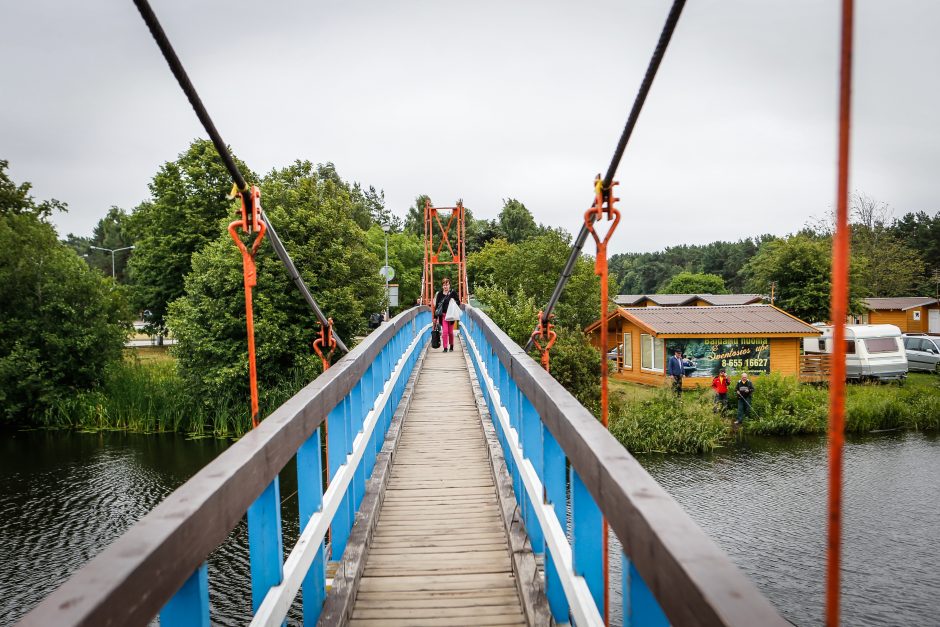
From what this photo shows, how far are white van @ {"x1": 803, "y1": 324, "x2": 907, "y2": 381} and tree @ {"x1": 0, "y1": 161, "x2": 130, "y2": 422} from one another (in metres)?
30.0

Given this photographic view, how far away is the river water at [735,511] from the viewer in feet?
38.9

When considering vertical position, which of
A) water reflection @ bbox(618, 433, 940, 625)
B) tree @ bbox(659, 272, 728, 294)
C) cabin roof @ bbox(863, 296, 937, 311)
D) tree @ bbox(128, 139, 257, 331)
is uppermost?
tree @ bbox(128, 139, 257, 331)

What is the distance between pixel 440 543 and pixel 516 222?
59.1 metres

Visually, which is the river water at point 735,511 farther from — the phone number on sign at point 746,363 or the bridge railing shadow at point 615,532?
the bridge railing shadow at point 615,532

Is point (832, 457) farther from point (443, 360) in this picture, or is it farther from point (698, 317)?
point (698, 317)

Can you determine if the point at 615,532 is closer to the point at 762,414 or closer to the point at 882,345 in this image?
the point at 762,414

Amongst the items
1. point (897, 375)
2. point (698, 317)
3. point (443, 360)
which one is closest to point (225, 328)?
point (443, 360)

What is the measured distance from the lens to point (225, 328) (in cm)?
2181

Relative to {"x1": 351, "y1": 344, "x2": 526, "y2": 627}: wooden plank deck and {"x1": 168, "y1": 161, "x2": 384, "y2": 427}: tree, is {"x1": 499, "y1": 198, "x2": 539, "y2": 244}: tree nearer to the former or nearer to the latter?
{"x1": 168, "y1": 161, "x2": 384, "y2": 427}: tree

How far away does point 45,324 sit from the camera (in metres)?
24.6

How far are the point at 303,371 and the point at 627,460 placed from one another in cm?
2121

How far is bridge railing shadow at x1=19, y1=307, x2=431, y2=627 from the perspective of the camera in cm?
102

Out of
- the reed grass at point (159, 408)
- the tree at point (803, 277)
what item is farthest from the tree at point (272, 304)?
the tree at point (803, 277)

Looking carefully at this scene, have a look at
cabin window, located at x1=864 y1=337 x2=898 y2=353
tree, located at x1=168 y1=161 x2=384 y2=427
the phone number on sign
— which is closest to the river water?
tree, located at x1=168 y1=161 x2=384 y2=427
